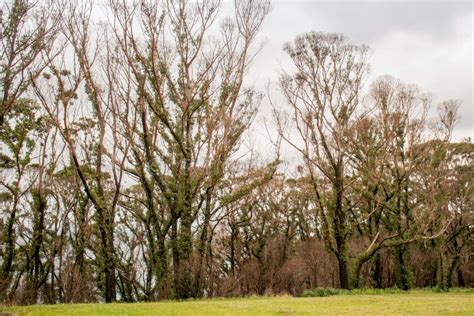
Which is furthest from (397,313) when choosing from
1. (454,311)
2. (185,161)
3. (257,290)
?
(257,290)

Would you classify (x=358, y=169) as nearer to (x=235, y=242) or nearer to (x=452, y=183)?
(x=452, y=183)

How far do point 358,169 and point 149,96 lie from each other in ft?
48.7

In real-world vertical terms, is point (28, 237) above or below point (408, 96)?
below

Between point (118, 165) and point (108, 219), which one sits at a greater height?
point (118, 165)

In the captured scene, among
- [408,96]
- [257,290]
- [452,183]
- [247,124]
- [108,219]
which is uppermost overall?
[408,96]

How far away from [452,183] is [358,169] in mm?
7434

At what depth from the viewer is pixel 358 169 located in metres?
32.8

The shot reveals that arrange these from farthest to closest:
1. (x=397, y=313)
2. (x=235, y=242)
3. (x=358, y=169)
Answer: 1. (x=235, y=242)
2. (x=358, y=169)
3. (x=397, y=313)

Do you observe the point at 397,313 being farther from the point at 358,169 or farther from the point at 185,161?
the point at 358,169

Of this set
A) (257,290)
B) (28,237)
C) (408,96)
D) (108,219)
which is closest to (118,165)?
(108,219)

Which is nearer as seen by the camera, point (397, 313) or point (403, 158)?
point (397, 313)

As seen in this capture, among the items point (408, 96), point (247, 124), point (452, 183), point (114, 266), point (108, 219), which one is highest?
point (408, 96)

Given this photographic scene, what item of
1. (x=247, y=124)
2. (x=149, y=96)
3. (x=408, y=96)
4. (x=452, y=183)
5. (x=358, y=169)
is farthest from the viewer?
(x=452, y=183)

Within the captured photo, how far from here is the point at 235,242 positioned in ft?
135
